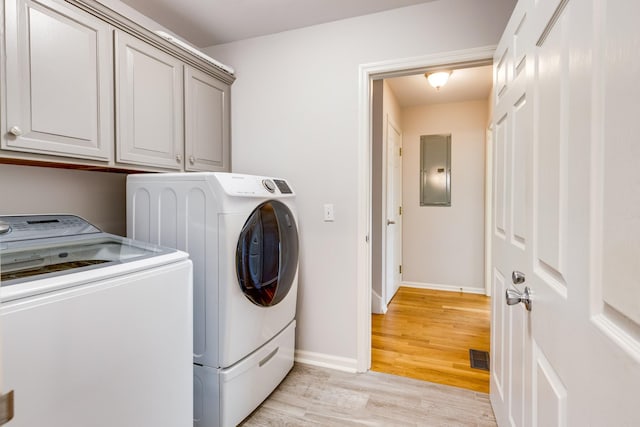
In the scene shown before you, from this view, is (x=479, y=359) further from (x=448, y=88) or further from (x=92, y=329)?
(x=448, y=88)

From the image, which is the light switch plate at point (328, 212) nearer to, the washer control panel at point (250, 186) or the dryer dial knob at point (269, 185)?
the washer control panel at point (250, 186)

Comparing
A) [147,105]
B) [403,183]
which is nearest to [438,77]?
[403,183]

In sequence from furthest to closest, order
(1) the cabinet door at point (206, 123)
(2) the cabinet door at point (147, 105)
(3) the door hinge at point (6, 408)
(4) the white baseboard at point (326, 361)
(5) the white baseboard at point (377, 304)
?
(5) the white baseboard at point (377, 304)
(4) the white baseboard at point (326, 361)
(1) the cabinet door at point (206, 123)
(2) the cabinet door at point (147, 105)
(3) the door hinge at point (6, 408)

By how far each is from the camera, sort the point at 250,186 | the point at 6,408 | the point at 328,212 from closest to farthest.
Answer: the point at 6,408 → the point at 250,186 → the point at 328,212

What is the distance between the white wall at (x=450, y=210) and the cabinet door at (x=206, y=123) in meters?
2.60

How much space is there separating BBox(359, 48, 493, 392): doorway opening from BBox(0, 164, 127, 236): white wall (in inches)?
64.1

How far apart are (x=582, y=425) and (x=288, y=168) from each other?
78.0 inches

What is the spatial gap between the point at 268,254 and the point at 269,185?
40 cm

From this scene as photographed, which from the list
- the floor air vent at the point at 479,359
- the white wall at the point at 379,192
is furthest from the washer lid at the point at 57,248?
the white wall at the point at 379,192

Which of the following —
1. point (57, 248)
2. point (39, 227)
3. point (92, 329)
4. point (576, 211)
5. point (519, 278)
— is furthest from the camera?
point (39, 227)

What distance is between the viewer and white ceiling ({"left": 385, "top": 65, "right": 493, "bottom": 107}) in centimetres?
307

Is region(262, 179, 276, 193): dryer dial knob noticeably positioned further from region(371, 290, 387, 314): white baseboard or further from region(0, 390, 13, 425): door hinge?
region(371, 290, 387, 314): white baseboard

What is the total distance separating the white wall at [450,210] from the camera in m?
3.87

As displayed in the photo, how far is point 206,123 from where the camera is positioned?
7.23ft
